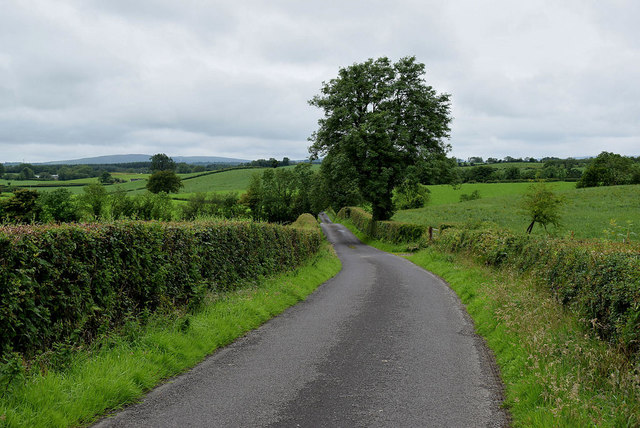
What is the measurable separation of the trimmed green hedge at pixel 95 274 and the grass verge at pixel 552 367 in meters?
6.27

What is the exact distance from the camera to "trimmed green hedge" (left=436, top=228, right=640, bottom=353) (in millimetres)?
5559

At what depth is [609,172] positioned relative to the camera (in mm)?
96875

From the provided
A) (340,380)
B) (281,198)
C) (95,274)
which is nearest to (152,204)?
(281,198)

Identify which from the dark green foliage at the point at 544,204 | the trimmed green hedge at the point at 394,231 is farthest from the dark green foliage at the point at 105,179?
the dark green foliage at the point at 544,204

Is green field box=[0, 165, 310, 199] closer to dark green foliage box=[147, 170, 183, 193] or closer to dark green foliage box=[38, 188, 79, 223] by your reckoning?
dark green foliage box=[147, 170, 183, 193]

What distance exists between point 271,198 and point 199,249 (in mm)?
83518

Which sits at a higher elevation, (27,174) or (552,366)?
(27,174)

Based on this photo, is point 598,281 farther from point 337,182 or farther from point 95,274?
point 337,182

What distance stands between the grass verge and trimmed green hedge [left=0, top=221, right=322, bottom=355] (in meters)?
6.27

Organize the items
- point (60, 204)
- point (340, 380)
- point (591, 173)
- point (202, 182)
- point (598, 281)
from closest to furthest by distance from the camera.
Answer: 1. point (340, 380)
2. point (598, 281)
3. point (60, 204)
4. point (591, 173)
5. point (202, 182)

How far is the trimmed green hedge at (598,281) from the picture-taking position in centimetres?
556

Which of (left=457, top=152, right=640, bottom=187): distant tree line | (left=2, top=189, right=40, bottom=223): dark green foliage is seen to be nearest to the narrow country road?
(left=2, top=189, right=40, bottom=223): dark green foliage

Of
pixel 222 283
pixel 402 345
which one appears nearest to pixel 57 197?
pixel 222 283

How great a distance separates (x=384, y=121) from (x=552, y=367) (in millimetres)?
36769
